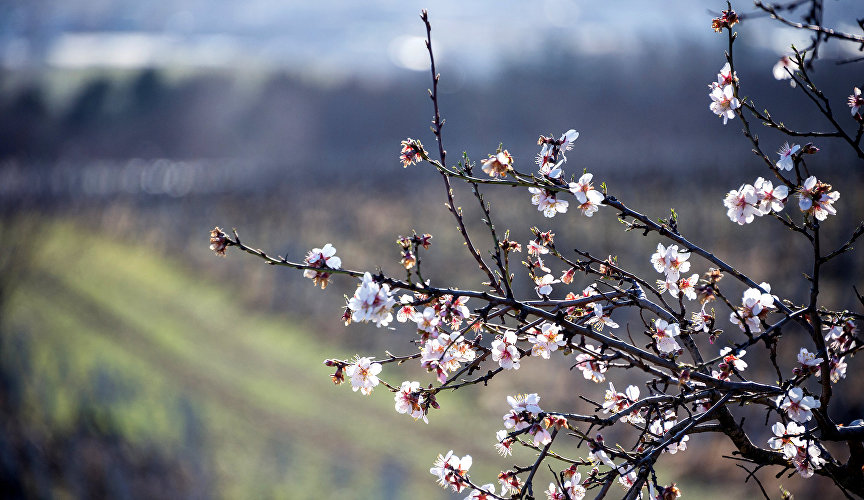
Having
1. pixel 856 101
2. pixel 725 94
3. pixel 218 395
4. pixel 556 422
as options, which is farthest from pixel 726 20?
pixel 218 395

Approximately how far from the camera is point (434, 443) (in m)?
10.6

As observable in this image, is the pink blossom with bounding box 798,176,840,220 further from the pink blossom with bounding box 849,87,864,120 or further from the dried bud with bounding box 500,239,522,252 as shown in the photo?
the dried bud with bounding box 500,239,522,252

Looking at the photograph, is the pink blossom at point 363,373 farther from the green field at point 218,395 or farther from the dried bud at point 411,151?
the green field at point 218,395

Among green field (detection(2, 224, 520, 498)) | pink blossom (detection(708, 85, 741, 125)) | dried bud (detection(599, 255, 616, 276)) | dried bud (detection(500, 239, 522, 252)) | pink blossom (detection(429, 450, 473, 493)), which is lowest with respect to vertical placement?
pink blossom (detection(429, 450, 473, 493))

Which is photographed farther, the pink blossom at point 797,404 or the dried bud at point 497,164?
the pink blossom at point 797,404

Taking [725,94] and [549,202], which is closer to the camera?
[549,202]

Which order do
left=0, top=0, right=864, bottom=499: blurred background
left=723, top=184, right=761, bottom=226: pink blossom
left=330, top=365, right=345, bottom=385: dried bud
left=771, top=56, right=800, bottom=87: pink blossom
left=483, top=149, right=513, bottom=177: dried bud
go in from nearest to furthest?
left=483, top=149, right=513, bottom=177: dried bud < left=723, top=184, right=761, bottom=226: pink blossom < left=330, top=365, right=345, bottom=385: dried bud < left=771, top=56, right=800, bottom=87: pink blossom < left=0, top=0, right=864, bottom=499: blurred background

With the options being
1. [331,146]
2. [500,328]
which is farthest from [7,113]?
[500,328]

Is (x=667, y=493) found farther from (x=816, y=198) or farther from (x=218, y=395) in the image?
(x=218, y=395)

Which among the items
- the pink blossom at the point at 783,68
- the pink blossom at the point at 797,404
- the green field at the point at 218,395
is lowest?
the pink blossom at the point at 797,404

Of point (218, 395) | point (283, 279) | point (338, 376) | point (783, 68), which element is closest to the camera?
point (338, 376)

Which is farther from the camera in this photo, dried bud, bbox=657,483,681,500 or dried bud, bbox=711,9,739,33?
dried bud, bbox=711,9,739,33

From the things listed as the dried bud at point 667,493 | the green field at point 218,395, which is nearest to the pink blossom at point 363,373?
the dried bud at point 667,493

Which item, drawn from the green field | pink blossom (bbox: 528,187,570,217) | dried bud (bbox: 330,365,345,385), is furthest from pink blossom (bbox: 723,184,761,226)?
the green field
